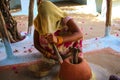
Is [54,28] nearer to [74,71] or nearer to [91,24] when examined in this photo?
[74,71]

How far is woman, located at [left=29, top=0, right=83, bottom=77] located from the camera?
191 centimetres

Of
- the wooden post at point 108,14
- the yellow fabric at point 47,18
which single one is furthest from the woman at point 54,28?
the wooden post at point 108,14

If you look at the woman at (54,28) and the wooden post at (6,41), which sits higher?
the woman at (54,28)

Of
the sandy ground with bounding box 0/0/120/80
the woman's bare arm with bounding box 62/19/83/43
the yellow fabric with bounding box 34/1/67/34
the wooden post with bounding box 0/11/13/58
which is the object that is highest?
the yellow fabric with bounding box 34/1/67/34

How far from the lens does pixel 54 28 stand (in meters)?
2.03

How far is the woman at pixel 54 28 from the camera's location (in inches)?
75.1

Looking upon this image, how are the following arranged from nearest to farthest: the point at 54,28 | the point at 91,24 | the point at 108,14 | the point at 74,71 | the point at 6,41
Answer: the point at 74,71 → the point at 54,28 → the point at 6,41 → the point at 108,14 → the point at 91,24

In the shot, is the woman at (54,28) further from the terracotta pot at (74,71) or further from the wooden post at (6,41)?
the wooden post at (6,41)

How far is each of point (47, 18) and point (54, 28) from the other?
159 millimetres

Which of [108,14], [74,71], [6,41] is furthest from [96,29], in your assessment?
[74,71]

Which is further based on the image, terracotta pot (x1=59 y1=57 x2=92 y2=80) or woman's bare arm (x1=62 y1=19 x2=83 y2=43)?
woman's bare arm (x1=62 y1=19 x2=83 y2=43)

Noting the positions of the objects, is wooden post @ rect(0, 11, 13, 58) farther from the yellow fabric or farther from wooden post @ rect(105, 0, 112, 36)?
wooden post @ rect(105, 0, 112, 36)

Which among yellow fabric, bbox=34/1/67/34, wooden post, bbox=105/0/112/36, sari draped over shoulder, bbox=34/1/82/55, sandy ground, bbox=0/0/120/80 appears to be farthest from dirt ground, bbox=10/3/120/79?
yellow fabric, bbox=34/1/67/34

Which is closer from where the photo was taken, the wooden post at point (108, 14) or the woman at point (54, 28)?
the woman at point (54, 28)
